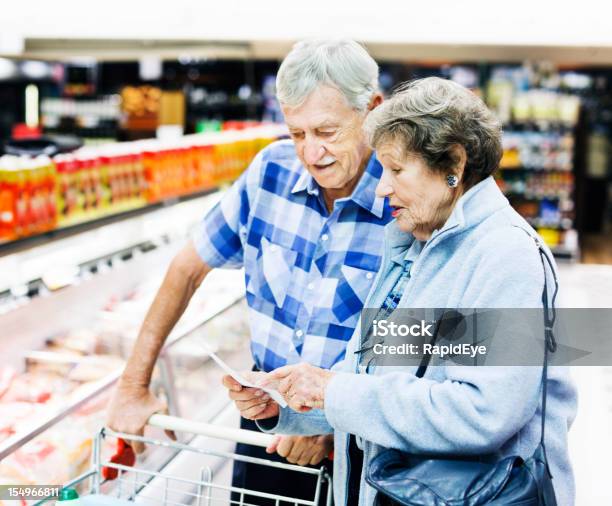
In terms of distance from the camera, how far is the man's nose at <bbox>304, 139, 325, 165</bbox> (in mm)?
1876

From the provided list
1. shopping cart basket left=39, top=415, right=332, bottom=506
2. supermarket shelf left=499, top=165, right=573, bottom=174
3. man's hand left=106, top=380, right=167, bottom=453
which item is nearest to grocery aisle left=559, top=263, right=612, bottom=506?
shopping cart basket left=39, top=415, right=332, bottom=506

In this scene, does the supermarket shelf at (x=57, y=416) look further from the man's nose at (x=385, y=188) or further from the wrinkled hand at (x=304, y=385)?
the man's nose at (x=385, y=188)

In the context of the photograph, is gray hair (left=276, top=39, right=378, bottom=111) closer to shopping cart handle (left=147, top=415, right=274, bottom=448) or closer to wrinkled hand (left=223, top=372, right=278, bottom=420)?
wrinkled hand (left=223, top=372, right=278, bottom=420)

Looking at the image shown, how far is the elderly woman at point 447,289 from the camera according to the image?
1306 mm

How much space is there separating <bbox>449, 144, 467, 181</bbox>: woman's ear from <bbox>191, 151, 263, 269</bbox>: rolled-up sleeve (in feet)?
2.81

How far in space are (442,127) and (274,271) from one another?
2.61ft

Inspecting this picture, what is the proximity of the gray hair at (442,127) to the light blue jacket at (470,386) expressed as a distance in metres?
0.05

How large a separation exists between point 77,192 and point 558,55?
5807mm

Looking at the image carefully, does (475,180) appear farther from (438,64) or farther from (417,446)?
(438,64)

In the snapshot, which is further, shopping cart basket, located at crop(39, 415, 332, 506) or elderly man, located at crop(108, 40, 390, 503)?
elderly man, located at crop(108, 40, 390, 503)

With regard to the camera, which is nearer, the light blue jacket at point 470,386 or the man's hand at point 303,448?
the light blue jacket at point 470,386

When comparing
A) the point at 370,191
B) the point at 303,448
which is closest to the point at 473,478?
the point at 303,448

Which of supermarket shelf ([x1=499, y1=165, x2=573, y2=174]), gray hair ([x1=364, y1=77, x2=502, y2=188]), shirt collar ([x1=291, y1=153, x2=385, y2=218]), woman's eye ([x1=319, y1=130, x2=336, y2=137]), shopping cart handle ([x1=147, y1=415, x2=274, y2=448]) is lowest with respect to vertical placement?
supermarket shelf ([x1=499, y1=165, x2=573, y2=174])

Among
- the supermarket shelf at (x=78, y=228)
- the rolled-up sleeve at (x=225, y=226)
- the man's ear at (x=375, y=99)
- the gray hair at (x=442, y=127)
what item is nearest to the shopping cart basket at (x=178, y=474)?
the rolled-up sleeve at (x=225, y=226)
